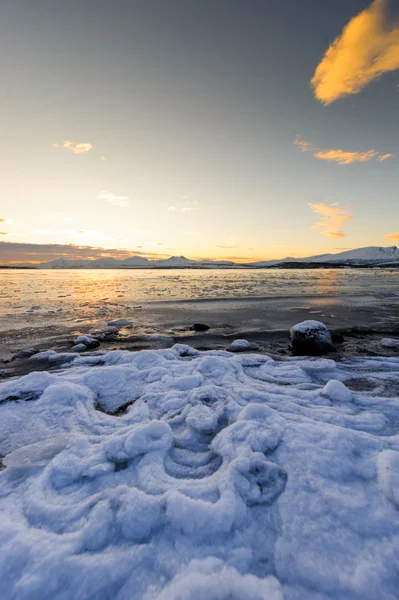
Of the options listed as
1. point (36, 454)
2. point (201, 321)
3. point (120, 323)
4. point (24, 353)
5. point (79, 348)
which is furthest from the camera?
point (201, 321)

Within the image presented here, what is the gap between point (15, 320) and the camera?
28.4 ft

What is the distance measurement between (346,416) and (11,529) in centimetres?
324

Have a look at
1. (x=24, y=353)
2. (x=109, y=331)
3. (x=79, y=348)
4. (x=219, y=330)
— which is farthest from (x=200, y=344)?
(x=24, y=353)

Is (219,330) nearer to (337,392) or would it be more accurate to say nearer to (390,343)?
(390,343)

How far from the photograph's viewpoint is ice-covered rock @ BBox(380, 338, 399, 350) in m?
5.87

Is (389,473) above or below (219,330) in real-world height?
above

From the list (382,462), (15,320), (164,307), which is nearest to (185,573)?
(382,462)

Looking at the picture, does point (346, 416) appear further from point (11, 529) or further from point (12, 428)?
point (12, 428)

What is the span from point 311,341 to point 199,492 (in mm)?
4252

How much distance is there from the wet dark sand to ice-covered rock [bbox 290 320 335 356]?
260 millimetres

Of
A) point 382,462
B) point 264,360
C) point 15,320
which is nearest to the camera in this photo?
point 382,462

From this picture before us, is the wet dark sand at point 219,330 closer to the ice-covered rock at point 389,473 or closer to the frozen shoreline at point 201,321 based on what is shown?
the frozen shoreline at point 201,321

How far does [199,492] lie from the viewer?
2135 mm

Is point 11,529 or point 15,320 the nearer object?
point 11,529
